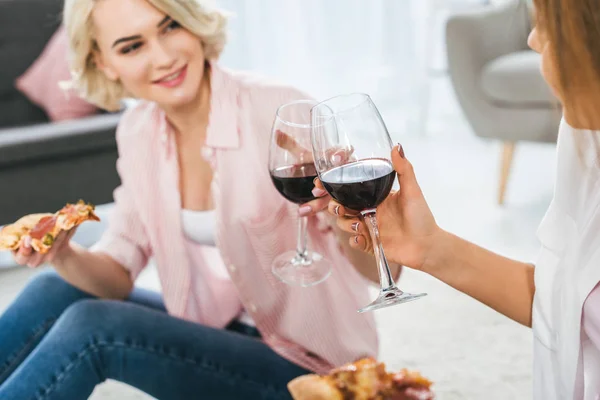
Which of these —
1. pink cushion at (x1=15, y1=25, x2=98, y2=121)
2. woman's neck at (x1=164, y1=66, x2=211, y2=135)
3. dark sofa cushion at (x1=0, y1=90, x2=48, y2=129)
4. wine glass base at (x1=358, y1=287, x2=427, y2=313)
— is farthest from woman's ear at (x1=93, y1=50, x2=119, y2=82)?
dark sofa cushion at (x1=0, y1=90, x2=48, y2=129)

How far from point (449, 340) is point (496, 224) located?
35.4 inches

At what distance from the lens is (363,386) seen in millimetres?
696

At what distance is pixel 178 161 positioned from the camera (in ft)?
4.81

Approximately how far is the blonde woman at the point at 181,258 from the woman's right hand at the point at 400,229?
0.93ft

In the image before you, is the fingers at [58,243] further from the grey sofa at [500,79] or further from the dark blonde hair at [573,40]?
the grey sofa at [500,79]

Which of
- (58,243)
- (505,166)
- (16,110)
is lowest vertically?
(505,166)

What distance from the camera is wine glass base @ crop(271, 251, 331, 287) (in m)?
1.07

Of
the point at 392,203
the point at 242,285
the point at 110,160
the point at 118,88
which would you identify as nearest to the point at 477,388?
the point at 242,285

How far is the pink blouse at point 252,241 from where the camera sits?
A: 131cm

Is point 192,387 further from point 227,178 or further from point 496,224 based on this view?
point 496,224

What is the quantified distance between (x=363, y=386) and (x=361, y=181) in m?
0.25

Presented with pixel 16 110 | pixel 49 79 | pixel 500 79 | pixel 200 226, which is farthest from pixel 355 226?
pixel 16 110

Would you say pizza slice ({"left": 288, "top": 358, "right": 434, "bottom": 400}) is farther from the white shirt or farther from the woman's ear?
the woman's ear

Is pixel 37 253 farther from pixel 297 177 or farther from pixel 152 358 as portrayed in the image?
pixel 297 177
